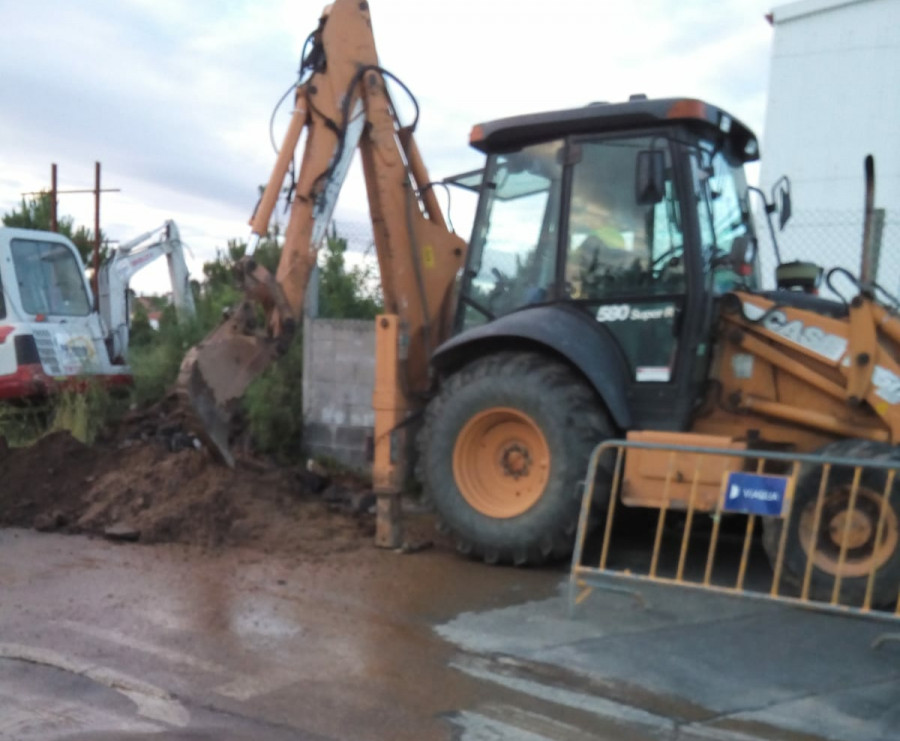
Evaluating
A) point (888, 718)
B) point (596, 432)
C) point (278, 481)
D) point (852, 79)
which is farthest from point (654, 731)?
point (852, 79)


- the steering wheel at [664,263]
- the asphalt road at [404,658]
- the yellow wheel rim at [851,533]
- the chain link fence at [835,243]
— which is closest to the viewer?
the asphalt road at [404,658]

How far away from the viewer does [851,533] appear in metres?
5.66

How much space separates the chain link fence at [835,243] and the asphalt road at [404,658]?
15.7 feet

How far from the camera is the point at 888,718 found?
4352mm

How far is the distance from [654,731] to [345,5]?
18.3 ft

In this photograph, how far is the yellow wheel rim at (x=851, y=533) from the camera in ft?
18.2

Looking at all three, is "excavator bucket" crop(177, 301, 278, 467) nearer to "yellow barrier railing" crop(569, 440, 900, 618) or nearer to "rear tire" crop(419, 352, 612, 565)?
"rear tire" crop(419, 352, 612, 565)

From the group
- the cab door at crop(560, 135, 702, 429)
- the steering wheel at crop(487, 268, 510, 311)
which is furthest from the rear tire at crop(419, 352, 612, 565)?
the steering wheel at crop(487, 268, 510, 311)

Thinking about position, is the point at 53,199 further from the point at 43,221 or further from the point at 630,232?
the point at 630,232

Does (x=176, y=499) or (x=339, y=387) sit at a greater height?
(x=339, y=387)

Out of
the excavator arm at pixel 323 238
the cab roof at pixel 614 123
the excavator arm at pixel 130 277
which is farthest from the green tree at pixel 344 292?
the cab roof at pixel 614 123

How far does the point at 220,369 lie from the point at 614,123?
3.10 metres

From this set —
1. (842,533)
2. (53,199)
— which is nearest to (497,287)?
(842,533)

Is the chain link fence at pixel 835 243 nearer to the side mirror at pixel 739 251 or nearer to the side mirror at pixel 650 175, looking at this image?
the side mirror at pixel 739 251
